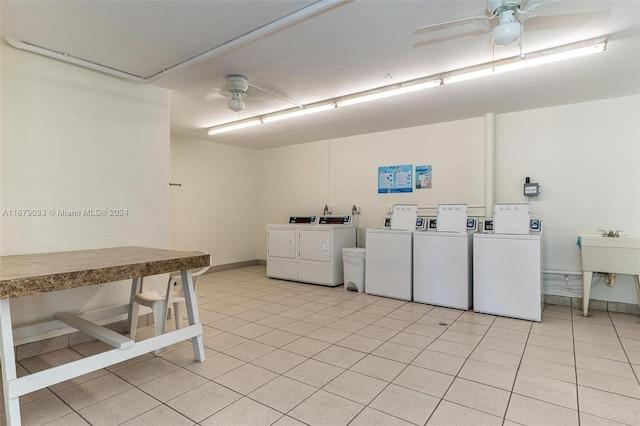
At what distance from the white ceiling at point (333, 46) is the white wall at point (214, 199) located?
210 centimetres

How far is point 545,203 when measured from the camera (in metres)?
4.52

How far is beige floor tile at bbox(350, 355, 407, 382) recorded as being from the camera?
8.19 feet

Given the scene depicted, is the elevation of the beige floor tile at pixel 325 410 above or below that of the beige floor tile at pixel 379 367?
below

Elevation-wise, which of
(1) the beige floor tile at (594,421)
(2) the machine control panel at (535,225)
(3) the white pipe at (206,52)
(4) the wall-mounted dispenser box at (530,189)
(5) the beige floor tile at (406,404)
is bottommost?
(1) the beige floor tile at (594,421)

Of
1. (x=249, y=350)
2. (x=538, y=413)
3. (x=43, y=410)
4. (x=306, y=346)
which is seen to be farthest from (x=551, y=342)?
(x=43, y=410)

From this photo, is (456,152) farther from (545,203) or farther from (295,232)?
(295,232)

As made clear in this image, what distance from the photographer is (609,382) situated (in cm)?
241

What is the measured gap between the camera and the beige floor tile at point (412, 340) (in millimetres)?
3090

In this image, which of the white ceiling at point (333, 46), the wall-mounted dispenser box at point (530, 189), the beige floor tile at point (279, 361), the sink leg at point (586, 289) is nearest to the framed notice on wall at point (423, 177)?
the white ceiling at point (333, 46)

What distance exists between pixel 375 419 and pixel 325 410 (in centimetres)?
Result: 31

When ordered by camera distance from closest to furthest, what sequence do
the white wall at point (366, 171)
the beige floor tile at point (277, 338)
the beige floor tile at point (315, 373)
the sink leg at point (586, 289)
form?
the beige floor tile at point (315, 373)
the beige floor tile at point (277, 338)
the sink leg at point (586, 289)
the white wall at point (366, 171)

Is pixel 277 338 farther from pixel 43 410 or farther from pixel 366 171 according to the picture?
pixel 366 171

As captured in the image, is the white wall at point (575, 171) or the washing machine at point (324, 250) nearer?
the white wall at point (575, 171)

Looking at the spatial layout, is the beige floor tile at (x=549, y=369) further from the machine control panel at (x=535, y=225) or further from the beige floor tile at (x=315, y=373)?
the machine control panel at (x=535, y=225)
